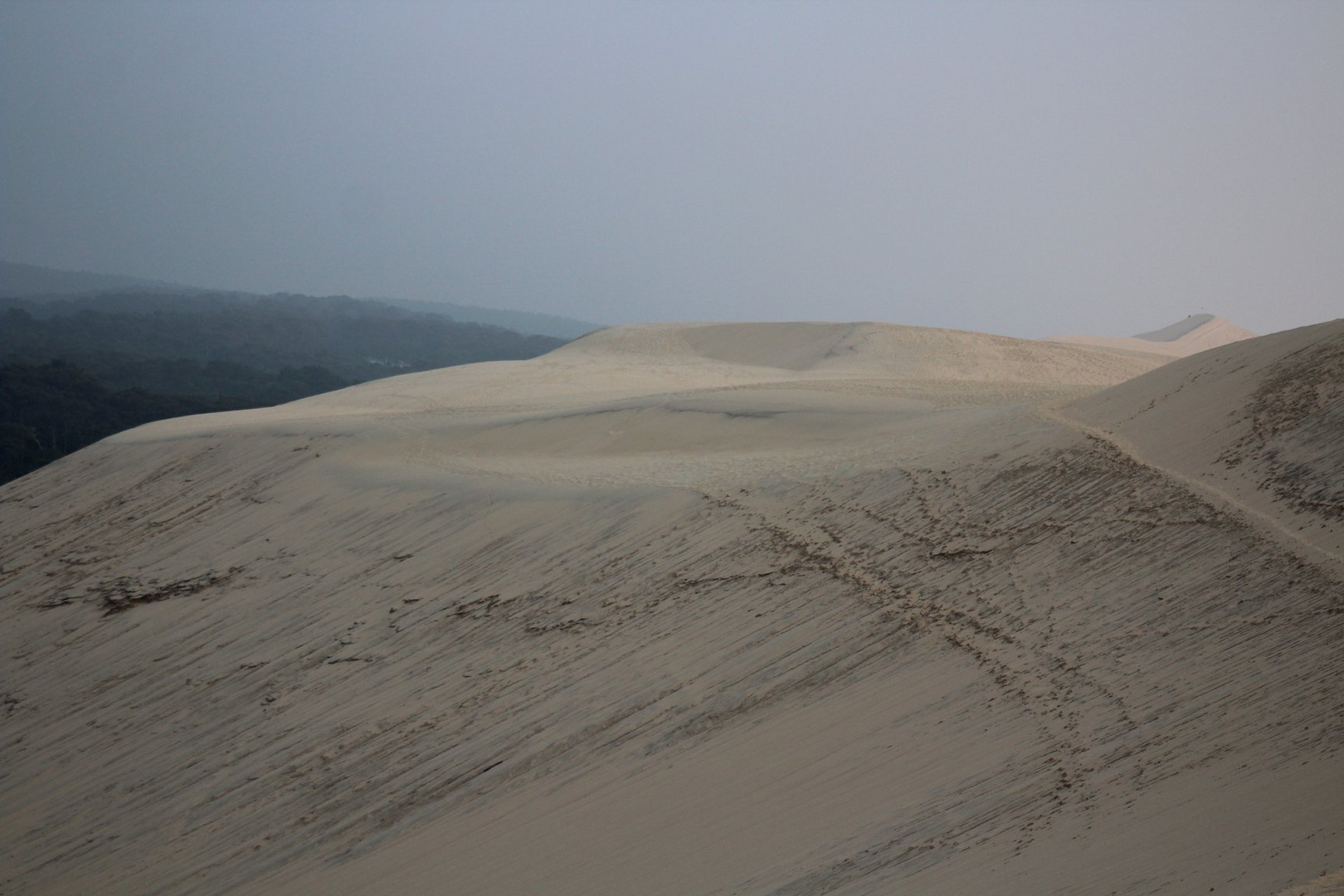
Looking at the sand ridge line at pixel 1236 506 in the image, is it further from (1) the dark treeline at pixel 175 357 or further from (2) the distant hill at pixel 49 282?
(2) the distant hill at pixel 49 282

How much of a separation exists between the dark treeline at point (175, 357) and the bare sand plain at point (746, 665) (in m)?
22.5

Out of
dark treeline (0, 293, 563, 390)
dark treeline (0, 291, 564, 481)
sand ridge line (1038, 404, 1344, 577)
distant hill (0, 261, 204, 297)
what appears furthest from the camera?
distant hill (0, 261, 204, 297)

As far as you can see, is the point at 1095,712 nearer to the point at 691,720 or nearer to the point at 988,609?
the point at 988,609

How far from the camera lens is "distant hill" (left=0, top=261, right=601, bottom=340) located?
121m

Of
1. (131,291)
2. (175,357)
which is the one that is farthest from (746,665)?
(131,291)

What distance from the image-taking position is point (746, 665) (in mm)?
6340

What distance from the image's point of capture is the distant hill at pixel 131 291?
121 metres

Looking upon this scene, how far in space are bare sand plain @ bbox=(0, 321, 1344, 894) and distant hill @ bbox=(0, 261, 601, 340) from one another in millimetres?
100801

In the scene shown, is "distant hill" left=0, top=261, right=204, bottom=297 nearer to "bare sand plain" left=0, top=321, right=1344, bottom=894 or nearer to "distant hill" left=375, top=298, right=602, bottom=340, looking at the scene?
"distant hill" left=375, top=298, right=602, bottom=340

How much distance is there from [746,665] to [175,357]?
62.1m

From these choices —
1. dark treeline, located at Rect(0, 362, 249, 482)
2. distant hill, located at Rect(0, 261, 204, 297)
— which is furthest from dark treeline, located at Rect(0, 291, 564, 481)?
distant hill, located at Rect(0, 261, 204, 297)

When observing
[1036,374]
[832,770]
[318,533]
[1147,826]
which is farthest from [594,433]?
[1036,374]

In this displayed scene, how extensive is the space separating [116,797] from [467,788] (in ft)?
10.7

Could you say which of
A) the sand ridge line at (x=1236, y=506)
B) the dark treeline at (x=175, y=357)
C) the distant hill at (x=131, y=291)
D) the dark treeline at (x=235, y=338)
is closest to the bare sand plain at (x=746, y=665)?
the sand ridge line at (x=1236, y=506)
